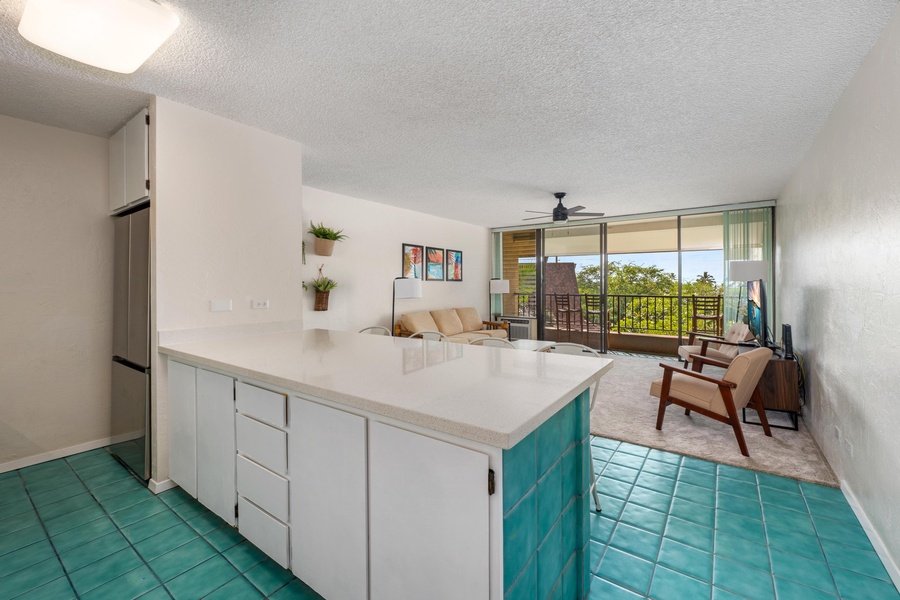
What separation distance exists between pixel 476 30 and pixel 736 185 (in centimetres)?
431

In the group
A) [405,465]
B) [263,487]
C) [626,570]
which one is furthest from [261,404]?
[626,570]

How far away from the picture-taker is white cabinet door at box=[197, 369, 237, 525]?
6.09 ft

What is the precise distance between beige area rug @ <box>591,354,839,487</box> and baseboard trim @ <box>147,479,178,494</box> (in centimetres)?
297

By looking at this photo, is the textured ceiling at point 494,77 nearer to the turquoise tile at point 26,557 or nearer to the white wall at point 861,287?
the white wall at point 861,287

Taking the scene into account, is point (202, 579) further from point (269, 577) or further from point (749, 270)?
point (749, 270)

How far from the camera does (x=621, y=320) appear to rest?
24.3 feet

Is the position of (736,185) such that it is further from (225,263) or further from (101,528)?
(101,528)

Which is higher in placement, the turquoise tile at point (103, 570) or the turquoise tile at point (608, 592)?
the turquoise tile at point (103, 570)

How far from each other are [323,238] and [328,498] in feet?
12.0

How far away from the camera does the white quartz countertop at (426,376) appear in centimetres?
106

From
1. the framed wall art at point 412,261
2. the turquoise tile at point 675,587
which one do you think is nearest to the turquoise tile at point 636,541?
the turquoise tile at point 675,587

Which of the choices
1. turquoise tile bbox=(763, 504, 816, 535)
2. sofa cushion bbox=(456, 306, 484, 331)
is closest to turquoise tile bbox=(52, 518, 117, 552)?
turquoise tile bbox=(763, 504, 816, 535)

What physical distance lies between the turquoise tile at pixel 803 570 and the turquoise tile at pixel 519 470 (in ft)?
4.64

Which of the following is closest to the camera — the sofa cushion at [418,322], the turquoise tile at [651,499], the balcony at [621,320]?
the turquoise tile at [651,499]
